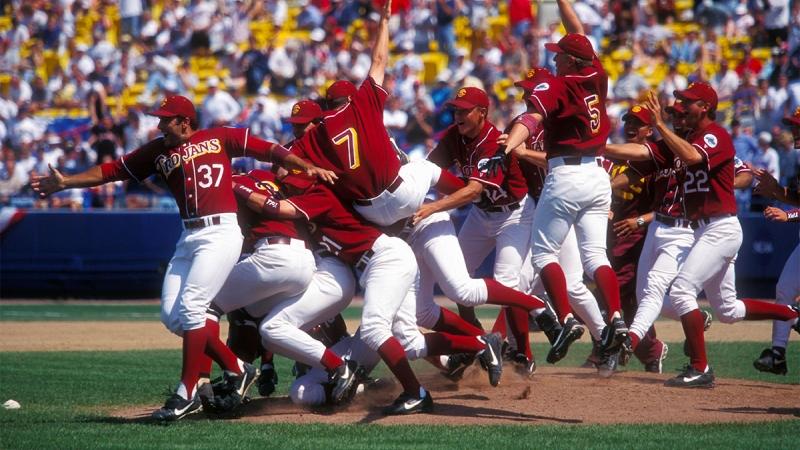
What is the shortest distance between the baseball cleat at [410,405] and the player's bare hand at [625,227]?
10.3 feet

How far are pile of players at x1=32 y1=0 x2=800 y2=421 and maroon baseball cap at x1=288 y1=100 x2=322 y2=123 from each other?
1 centimetres

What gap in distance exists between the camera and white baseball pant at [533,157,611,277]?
816 cm

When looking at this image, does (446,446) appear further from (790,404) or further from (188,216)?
(790,404)

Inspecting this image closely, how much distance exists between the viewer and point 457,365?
8.81m

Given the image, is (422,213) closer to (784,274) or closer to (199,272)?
(199,272)

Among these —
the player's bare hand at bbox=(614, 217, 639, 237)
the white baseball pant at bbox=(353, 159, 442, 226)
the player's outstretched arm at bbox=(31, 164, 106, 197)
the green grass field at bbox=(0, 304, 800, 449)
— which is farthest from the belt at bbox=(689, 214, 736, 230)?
the player's outstretched arm at bbox=(31, 164, 106, 197)

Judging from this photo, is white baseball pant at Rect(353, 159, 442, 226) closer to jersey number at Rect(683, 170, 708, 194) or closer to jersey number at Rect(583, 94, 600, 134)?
jersey number at Rect(583, 94, 600, 134)

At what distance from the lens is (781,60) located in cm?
1820

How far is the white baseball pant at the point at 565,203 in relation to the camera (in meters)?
8.16

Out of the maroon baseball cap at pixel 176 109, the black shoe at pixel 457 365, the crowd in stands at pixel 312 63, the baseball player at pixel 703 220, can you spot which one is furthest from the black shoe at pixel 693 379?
the crowd in stands at pixel 312 63

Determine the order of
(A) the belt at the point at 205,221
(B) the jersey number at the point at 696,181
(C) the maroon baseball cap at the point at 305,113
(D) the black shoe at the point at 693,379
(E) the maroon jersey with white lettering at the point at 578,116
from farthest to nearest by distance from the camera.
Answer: (B) the jersey number at the point at 696,181
(D) the black shoe at the point at 693,379
(C) the maroon baseball cap at the point at 305,113
(E) the maroon jersey with white lettering at the point at 578,116
(A) the belt at the point at 205,221

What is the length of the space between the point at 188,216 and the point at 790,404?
4142mm

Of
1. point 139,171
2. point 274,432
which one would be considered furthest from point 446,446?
point 139,171

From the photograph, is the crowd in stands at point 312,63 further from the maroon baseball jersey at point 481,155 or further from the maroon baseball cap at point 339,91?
the maroon baseball cap at point 339,91
